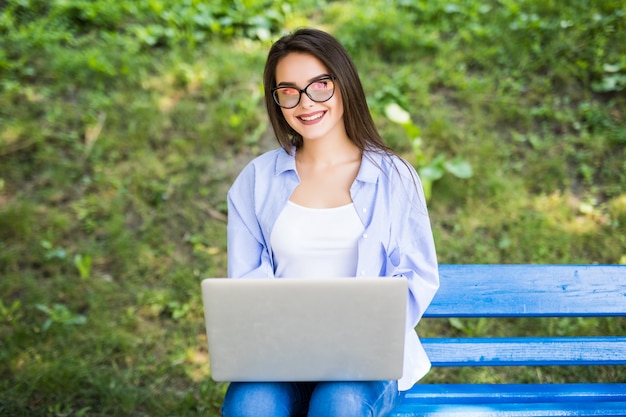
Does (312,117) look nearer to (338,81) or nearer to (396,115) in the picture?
(338,81)

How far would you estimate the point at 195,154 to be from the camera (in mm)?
4078

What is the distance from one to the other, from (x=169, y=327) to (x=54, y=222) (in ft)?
3.69

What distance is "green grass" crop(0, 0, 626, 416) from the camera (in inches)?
119

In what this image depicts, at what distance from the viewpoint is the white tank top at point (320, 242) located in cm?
199

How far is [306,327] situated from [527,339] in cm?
112

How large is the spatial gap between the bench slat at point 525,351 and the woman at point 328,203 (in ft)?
0.92

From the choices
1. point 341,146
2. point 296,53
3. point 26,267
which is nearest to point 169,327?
point 26,267

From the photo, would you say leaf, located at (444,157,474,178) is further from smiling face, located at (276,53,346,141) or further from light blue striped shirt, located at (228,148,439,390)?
smiling face, located at (276,53,346,141)

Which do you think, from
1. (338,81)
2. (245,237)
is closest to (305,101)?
(338,81)

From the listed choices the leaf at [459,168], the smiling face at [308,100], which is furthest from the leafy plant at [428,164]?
the smiling face at [308,100]

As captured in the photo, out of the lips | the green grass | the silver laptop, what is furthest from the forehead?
the green grass

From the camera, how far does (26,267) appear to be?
3.50 meters

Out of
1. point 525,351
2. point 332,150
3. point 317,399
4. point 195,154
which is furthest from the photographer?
point 195,154

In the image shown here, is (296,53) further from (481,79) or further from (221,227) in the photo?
(481,79)
